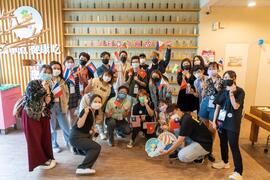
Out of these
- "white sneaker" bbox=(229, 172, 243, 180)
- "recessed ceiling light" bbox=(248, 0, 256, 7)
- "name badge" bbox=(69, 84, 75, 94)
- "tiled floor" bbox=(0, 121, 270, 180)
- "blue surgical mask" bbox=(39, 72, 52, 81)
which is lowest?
"tiled floor" bbox=(0, 121, 270, 180)

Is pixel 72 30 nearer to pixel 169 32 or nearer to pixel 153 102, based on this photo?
pixel 169 32

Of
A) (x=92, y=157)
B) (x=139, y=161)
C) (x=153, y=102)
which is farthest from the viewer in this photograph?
(x=153, y=102)

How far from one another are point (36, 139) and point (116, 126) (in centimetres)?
134

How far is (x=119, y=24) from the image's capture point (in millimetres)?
5230

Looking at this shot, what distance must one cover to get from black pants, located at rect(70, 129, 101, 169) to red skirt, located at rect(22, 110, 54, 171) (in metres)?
0.36

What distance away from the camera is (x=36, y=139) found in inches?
105

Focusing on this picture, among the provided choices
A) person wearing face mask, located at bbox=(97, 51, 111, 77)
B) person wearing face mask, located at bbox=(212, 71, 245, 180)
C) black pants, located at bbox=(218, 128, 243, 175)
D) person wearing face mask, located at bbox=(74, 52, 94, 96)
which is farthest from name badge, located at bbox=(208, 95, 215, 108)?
person wearing face mask, located at bbox=(74, 52, 94, 96)

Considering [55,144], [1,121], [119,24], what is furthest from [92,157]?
[119,24]

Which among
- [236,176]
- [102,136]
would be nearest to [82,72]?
[102,136]

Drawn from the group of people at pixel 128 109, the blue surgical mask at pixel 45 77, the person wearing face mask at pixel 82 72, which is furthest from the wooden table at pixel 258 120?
the blue surgical mask at pixel 45 77

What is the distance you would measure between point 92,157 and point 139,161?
2.42ft

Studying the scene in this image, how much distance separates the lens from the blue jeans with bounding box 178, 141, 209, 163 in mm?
2845

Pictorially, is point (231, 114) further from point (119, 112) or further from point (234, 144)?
point (119, 112)

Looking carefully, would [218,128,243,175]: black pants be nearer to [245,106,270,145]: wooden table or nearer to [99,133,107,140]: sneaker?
[245,106,270,145]: wooden table
